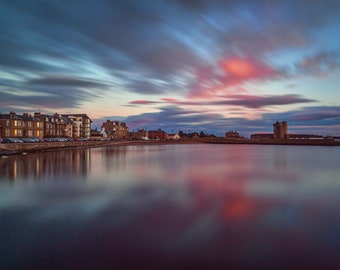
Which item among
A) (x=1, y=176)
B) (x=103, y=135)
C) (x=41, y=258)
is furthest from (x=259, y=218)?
(x=103, y=135)

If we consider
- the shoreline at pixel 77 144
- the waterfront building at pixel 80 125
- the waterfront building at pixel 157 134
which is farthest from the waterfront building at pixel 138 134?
the waterfront building at pixel 80 125

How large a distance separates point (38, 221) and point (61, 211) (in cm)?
154

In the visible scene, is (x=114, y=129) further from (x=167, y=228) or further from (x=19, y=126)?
(x=167, y=228)

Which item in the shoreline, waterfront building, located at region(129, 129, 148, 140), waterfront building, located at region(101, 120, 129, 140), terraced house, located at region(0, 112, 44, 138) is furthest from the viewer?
waterfront building, located at region(129, 129, 148, 140)

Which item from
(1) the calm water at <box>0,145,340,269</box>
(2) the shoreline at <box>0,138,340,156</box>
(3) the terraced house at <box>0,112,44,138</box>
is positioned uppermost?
(3) the terraced house at <box>0,112,44,138</box>

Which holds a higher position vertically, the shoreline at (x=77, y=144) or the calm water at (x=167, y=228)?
the shoreline at (x=77, y=144)

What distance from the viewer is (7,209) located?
12.4 meters

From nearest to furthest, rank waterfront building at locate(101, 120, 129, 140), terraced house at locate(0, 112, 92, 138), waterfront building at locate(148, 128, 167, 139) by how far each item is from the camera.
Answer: terraced house at locate(0, 112, 92, 138)
waterfront building at locate(101, 120, 129, 140)
waterfront building at locate(148, 128, 167, 139)

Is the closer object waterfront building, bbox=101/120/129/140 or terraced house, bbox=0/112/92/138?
terraced house, bbox=0/112/92/138

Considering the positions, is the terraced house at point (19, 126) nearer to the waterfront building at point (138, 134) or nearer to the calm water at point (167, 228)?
the calm water at point (167, 228)

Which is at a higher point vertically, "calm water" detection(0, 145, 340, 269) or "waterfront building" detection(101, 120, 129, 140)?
"waterfront building" detection(101, 120, 129, 140)

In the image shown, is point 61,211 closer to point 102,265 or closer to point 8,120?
point 102,265

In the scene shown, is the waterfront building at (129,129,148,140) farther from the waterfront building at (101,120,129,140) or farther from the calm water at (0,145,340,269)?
the calm water at (0,145,340,269)

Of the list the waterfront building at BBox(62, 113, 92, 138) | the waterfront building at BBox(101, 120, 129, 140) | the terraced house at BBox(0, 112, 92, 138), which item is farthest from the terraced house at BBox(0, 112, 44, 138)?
the waterfront building at BBox(101, 120, 129, 140)
